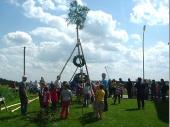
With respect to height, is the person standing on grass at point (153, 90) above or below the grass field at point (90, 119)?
above

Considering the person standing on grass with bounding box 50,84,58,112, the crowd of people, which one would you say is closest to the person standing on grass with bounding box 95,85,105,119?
the crowd of people

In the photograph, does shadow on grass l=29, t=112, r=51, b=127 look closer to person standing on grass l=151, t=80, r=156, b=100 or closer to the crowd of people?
the crowd of people

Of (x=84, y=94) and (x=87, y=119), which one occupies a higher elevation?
(x=84, y=94)

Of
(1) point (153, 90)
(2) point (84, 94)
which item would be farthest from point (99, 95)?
(1) point (153, 90)

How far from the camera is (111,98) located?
123ft

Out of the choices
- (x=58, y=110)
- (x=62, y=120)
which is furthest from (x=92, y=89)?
(x=62, y=120)

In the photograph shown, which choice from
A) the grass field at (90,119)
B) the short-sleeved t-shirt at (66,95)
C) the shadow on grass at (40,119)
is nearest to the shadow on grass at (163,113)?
the grass field at (90,119)

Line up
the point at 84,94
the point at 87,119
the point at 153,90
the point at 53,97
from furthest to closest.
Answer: the point at 153,90, the point at 84,94, the point at 53,97, the point at 87,119

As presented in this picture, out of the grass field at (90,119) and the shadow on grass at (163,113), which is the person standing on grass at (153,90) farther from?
the grass field at (90,119)

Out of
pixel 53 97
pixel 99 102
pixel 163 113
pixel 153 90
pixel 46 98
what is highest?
pixel 153 90

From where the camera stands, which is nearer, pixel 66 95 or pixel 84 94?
pixel 66 95

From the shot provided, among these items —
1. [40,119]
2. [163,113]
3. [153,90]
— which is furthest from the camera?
[153,90]

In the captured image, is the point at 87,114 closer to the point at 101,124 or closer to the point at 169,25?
the point at 101,124

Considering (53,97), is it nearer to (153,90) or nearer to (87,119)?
(87,119)
